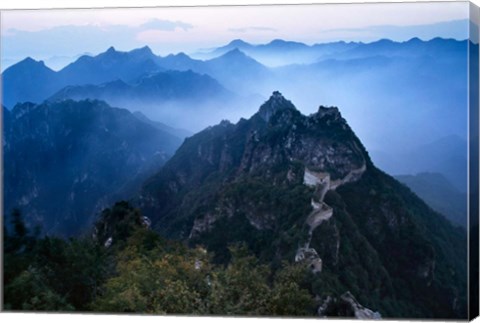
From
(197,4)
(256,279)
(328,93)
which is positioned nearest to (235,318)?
(256,279)

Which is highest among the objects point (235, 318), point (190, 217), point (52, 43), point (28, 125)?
point (52, 43)

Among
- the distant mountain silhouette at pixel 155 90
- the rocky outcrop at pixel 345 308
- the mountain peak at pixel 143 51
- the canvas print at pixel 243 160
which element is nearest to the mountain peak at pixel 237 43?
the canvas print at pixel 243 160

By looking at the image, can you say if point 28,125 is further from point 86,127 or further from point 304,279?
point 304,279

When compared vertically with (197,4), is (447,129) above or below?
below

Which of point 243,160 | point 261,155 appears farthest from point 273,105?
point 243,160

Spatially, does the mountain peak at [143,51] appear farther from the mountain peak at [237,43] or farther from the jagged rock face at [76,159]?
the mountain peak at [237,43]

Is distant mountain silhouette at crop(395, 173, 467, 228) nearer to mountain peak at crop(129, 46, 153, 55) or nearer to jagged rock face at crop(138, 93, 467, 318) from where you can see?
jagged rock face at crop(138, 93, 467, 318)
